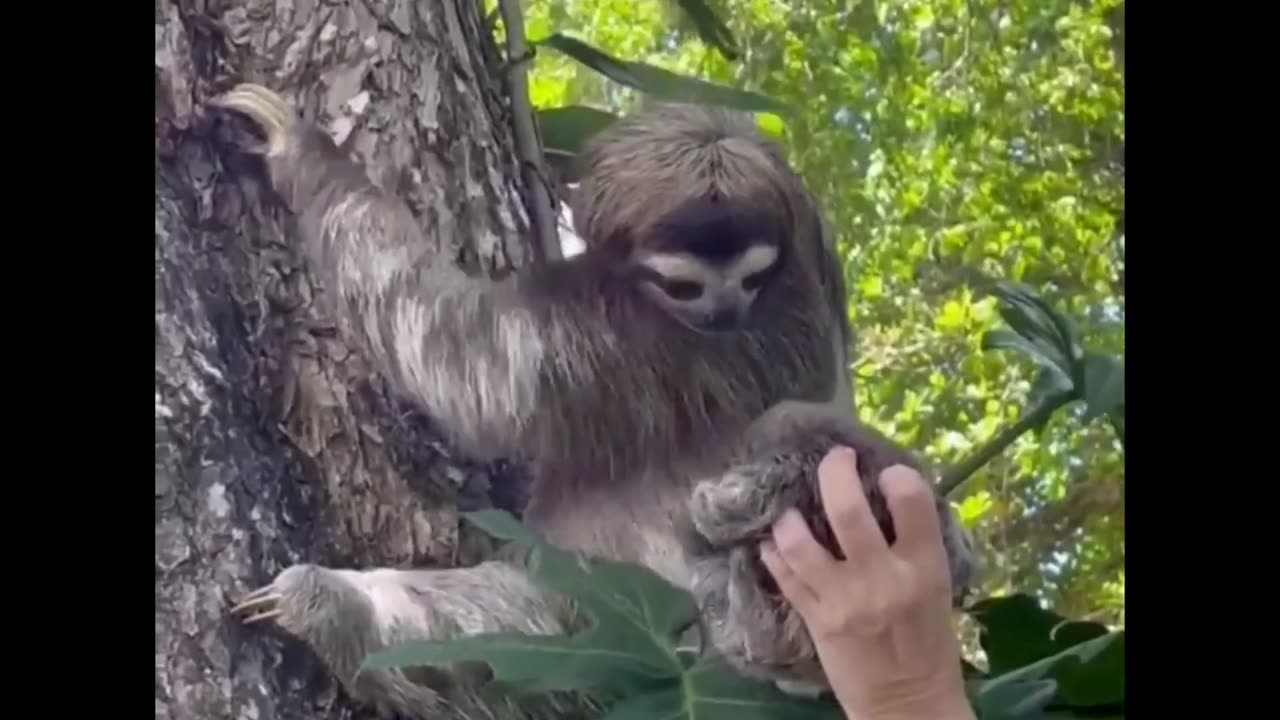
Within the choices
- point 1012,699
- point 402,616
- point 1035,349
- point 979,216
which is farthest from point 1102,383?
point 402,616

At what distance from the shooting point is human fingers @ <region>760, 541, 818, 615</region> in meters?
1.44

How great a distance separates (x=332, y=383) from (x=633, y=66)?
1.29ft

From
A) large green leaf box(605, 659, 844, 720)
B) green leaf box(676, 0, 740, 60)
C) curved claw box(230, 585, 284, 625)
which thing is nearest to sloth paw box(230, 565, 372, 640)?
curved claw box(230, 585, 284, 625)

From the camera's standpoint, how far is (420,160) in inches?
60.2

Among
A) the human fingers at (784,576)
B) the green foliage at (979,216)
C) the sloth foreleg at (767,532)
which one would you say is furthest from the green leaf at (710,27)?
the human fingers at (784,576)

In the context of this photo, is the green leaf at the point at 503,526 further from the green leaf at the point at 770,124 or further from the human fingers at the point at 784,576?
the green leaf at the point at 770,124

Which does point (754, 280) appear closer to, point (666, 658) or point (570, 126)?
point (570, 126)

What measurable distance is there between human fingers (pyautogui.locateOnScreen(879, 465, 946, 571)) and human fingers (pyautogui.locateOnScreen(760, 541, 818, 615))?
0.08 metres

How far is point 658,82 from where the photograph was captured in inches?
59.2

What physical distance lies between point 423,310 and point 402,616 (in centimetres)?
27

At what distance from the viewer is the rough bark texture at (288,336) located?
1.51m

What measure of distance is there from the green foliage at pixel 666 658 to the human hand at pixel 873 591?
1.6 inches

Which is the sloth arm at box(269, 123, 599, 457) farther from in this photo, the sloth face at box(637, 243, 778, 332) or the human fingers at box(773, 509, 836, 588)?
the human fingers at box(773, 509, 836, 588)
